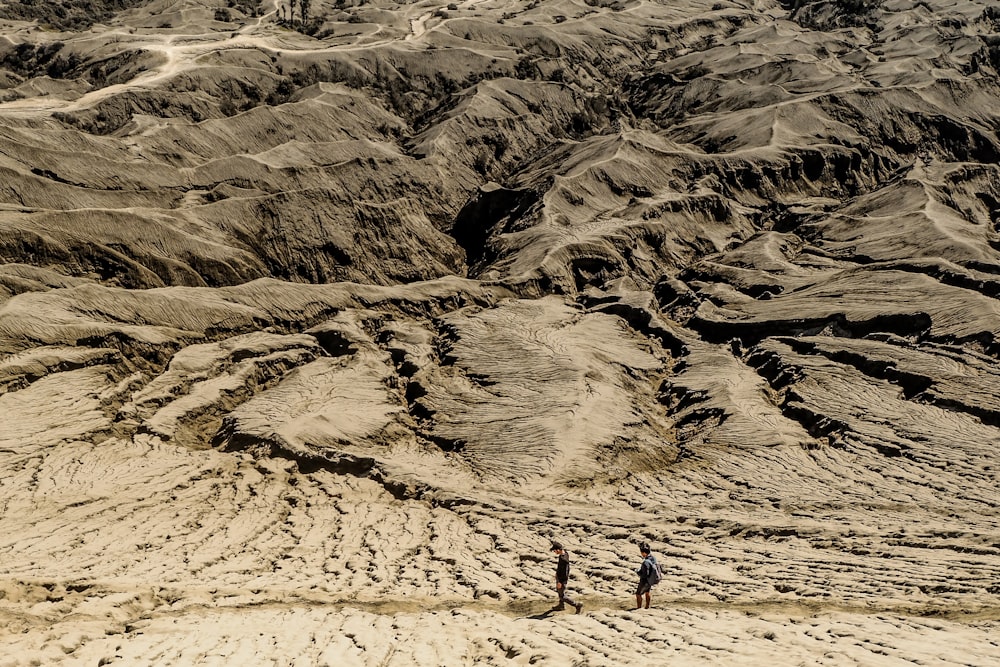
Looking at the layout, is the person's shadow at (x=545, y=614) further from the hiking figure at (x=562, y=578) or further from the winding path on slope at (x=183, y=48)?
the winding path on slope at (x=183, y=48)

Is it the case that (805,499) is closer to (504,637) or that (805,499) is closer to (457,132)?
(504,637)

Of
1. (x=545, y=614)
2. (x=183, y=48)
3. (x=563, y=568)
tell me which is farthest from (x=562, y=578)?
(x=183, y=48)

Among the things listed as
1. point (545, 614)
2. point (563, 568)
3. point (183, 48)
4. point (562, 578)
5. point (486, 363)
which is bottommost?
point (486, 363)

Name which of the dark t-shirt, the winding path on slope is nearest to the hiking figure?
the dark t-shirt

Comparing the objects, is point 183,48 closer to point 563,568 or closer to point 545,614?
point 563,568

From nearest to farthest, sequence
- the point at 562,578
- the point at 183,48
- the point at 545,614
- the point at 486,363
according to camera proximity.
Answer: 1. the point at 545,614
2. the point at 562,578
3. the point at 486,363
4. the point at 183,48

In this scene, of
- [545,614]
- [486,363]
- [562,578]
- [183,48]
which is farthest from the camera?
[183,48]

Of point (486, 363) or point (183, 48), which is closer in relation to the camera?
point (486, 363)

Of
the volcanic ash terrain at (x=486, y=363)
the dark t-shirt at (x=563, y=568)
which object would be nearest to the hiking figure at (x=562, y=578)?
the dark t-shirt at (x=563, y=568)

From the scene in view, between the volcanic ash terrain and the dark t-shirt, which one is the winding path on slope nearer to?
the volcanic ash terrain
